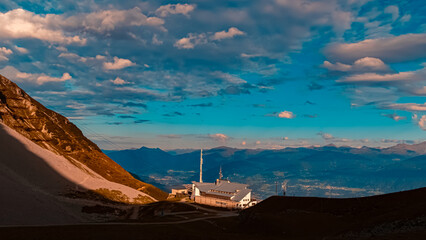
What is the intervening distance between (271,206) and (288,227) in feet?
98.4

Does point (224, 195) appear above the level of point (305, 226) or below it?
below

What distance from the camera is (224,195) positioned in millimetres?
148250

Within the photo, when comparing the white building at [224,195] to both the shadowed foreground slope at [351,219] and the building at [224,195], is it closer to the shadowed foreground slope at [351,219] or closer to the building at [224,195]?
the building at [224,195]

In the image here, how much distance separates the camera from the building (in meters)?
142

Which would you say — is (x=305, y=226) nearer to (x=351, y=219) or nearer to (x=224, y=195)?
(x=351, y=219)

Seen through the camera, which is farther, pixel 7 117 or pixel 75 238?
pixel 7 117

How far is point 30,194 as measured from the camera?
9388 cm

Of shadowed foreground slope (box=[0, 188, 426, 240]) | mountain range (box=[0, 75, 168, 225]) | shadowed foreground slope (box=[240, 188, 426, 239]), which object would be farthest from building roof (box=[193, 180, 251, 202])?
shadowed foreground slope (box=[240, 188, 426, 239])

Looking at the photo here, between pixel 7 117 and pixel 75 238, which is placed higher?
pixel 7 117

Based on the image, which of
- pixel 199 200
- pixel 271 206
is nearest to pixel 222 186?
pixel 199 200

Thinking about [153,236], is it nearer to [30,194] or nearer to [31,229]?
[31,229]

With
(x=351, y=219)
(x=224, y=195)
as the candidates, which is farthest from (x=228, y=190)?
(x=351, y=219)

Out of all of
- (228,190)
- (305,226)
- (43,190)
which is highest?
(305,226)

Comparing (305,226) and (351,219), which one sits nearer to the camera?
(305,226)
